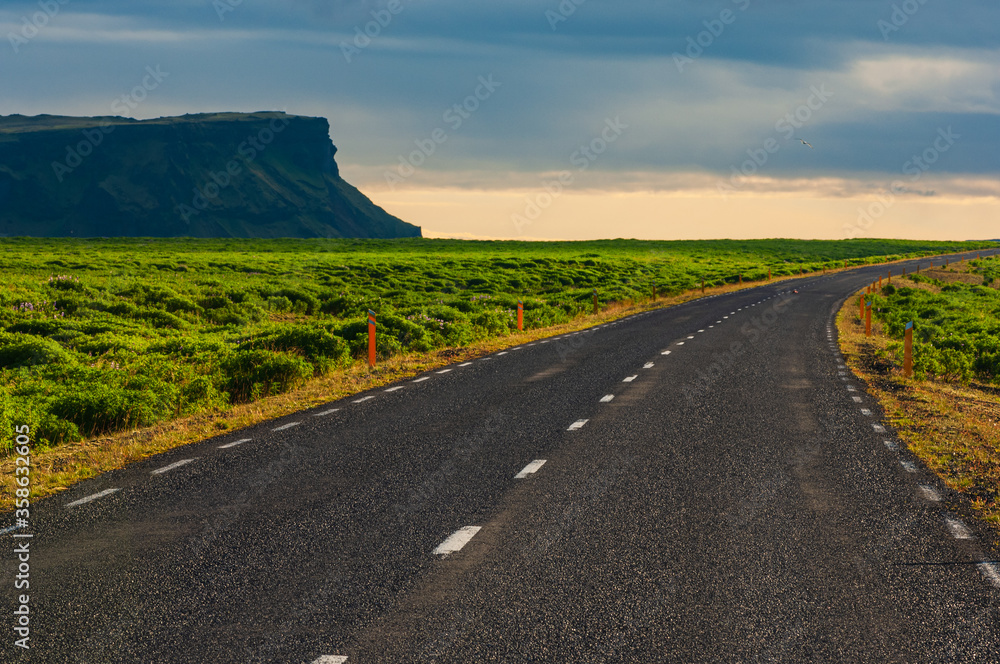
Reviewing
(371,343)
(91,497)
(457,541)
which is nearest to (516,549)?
(457,541)

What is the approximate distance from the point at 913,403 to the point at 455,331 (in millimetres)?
12962

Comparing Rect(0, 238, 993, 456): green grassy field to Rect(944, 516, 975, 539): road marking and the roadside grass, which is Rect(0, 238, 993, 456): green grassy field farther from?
the roadside grass

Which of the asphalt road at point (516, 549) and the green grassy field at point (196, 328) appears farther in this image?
the green grassy field at point (196, 328)

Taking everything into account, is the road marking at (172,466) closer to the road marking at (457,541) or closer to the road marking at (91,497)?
the road marking at (91,497)

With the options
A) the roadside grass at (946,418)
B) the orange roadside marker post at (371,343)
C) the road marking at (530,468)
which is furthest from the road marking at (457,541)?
the orange roadside marker post at (371,343)

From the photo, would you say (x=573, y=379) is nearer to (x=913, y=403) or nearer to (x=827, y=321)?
(x=913, y=403)

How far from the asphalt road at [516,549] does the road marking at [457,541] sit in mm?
22

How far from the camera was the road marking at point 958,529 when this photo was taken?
657 centimetres

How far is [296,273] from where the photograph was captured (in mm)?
55344

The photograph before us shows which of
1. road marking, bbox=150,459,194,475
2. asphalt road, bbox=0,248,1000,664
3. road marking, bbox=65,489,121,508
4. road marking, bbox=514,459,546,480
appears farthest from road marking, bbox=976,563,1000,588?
road marking, bbox=150,459,194,475

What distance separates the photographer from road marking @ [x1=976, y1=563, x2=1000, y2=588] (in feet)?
18.1

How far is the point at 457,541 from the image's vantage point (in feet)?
20.6

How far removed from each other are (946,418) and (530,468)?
6.84 meters

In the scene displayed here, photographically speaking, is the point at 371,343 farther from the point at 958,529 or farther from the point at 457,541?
the point at 958,529
